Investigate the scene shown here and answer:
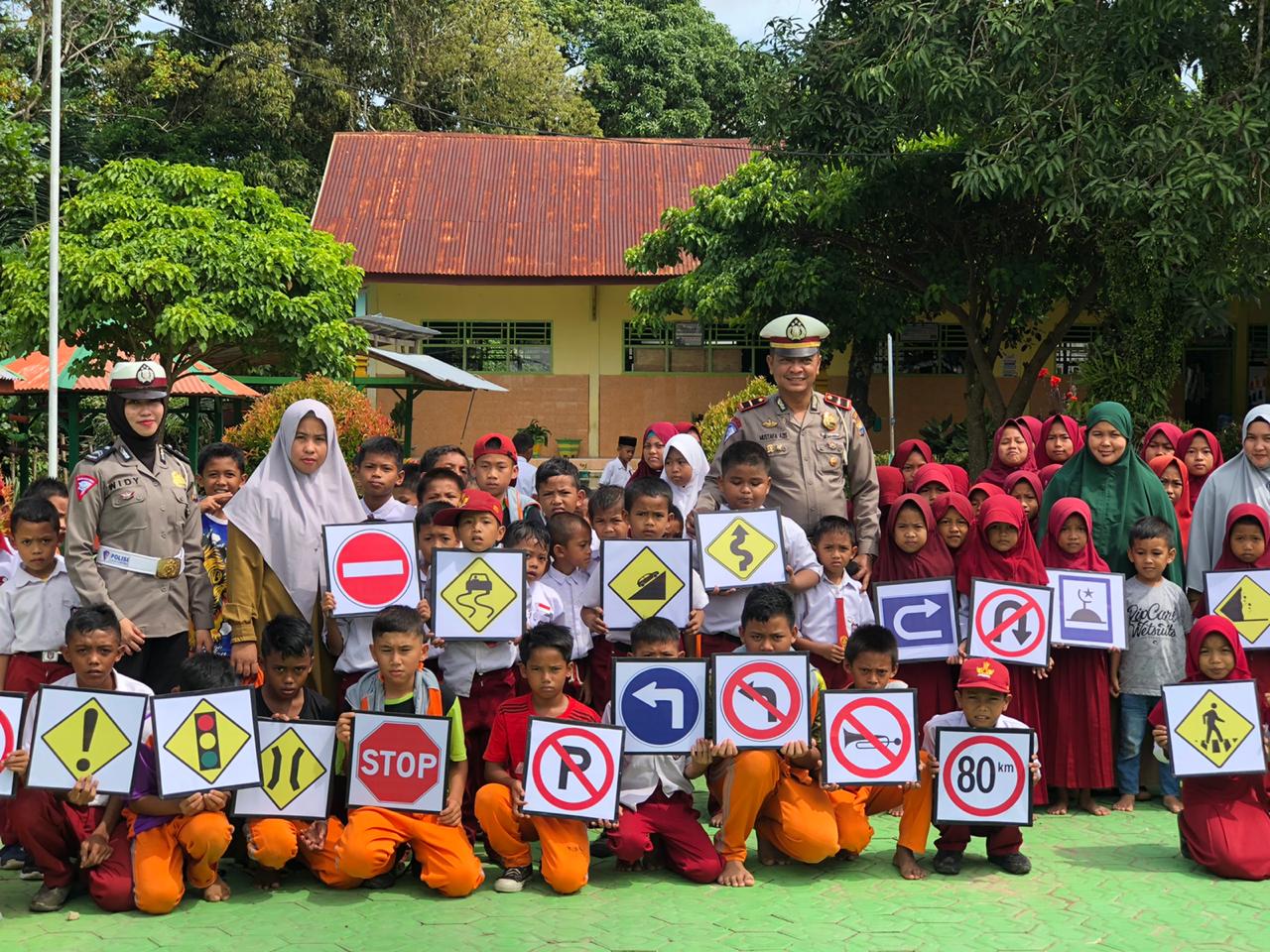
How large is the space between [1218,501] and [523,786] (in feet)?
12.9

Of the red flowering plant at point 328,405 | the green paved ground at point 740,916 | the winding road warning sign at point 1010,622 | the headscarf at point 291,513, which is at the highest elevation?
the red flowering plant at point 328,405

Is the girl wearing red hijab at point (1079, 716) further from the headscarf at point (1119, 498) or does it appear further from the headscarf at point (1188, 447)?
the headscarf at point (1188, 447)

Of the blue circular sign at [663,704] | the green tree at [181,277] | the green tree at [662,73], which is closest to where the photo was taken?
the blue circular sign at [663,704]

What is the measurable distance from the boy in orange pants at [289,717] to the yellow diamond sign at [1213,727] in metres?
3.31

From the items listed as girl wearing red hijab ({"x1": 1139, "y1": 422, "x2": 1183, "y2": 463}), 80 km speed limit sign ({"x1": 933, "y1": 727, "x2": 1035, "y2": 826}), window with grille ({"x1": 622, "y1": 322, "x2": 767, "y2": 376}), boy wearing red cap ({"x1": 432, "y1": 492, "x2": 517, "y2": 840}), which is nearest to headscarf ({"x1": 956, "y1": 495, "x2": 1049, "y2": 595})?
80 km speed limit sign ({"x1": 933, "y1": 727, "x2": 1035, "y2": 826})

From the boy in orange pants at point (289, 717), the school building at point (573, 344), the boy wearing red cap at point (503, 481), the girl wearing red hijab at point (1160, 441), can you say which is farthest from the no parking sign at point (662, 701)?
the school building at point (573, 344)

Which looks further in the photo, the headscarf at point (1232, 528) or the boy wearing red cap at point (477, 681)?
the headscarf at point (1232, 528)

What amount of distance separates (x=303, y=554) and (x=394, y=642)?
783mm

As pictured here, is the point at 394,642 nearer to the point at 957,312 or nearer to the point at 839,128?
the point at 839,128

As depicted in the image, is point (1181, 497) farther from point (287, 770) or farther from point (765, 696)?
point (287, 770)

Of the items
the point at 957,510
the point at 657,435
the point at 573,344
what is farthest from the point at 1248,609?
the point at 573,344

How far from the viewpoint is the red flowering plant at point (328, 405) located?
1452 cm

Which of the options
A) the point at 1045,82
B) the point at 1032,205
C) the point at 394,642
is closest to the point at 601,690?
the point at 394,642

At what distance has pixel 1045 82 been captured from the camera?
1309 centimetres
